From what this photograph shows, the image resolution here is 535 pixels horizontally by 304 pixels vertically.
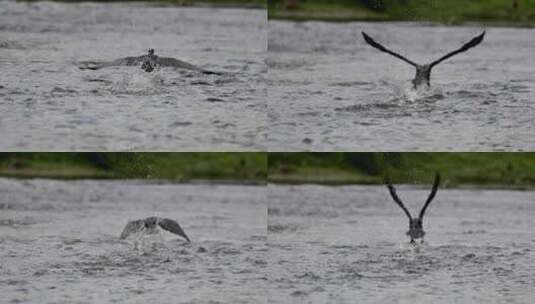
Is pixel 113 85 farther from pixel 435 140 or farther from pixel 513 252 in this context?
pixel 513 252

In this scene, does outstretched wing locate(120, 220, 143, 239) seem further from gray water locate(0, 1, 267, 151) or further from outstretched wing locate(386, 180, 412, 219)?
outstretched wing locate(386, 180, 412, 219)

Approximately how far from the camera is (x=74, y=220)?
9.03 m

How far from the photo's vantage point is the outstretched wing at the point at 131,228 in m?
8.52

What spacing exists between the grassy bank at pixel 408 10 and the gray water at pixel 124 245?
3.79 ft

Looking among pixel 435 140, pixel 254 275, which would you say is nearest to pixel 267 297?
pixel 254 275

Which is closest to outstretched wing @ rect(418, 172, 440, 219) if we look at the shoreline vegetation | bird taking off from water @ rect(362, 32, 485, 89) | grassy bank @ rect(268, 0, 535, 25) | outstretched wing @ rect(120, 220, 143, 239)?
bird taking off from water @ rect(362, 32, 485, 89)

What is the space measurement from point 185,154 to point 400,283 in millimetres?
1456

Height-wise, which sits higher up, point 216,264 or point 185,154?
point 185,154

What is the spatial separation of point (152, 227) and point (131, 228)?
14 cm

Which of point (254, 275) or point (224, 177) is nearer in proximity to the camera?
point (254, 275)

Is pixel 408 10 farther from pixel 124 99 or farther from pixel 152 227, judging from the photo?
pixel 152 227

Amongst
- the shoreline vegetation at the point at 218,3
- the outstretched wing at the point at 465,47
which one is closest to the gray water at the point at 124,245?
the shoreline vegetation at the point at 218,3

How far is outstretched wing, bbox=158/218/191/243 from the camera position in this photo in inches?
332

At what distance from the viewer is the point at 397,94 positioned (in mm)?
8344
